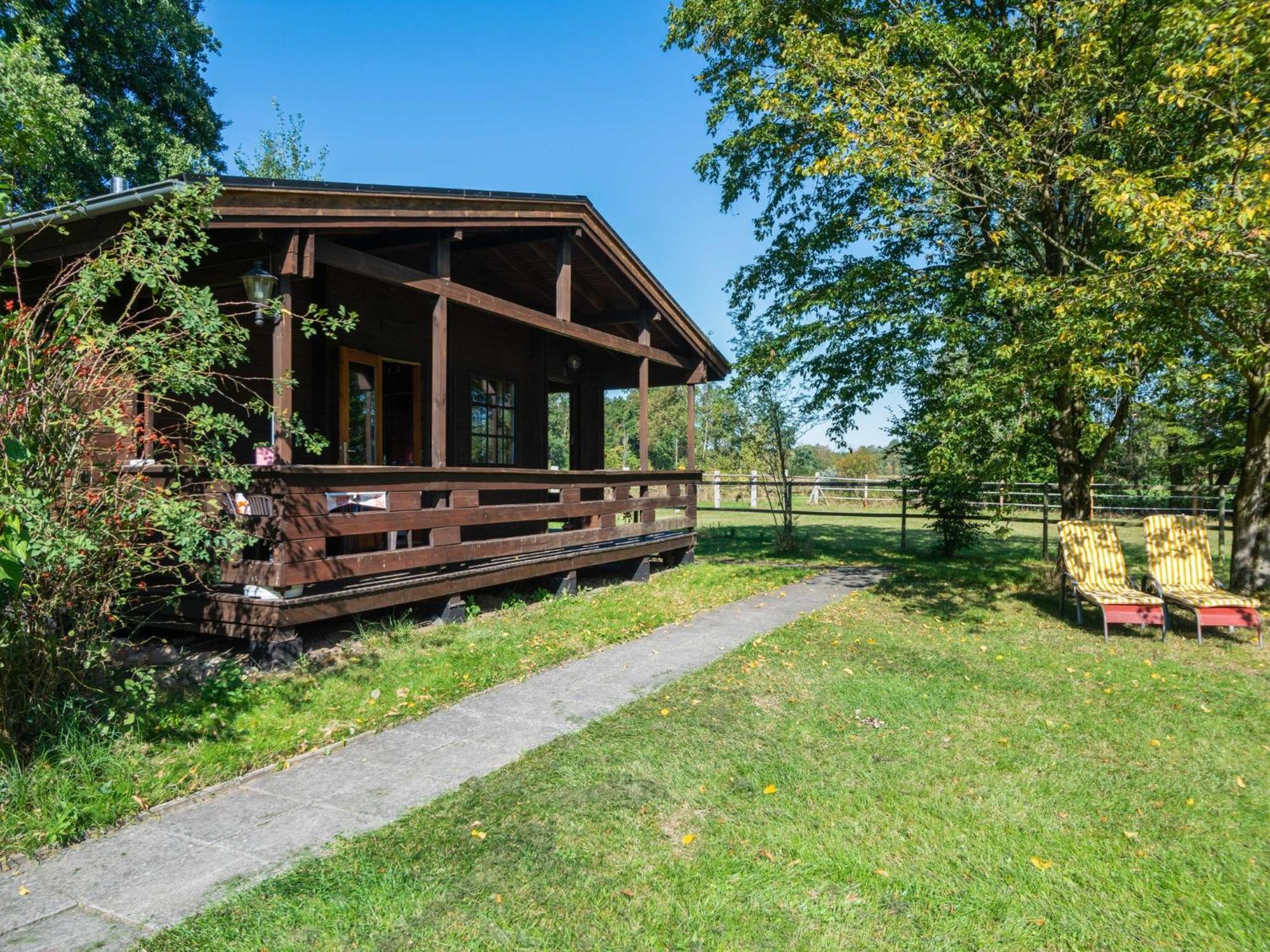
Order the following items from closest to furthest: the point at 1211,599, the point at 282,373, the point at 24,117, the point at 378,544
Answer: the point at 24,117 < the point at 282,373 < the point at 1211,599 < the point at 378,544

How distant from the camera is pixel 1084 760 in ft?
12.9

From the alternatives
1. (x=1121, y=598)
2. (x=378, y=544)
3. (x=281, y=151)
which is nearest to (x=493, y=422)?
(x=378, y=544)

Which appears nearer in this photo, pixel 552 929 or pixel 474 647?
pixel 552 929

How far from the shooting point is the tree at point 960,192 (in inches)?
293

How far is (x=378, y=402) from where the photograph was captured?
882 centimetres

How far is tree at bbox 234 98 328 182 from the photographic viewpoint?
2966 centimetres

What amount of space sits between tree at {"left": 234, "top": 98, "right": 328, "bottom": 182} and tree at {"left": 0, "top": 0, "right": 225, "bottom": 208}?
381 inches

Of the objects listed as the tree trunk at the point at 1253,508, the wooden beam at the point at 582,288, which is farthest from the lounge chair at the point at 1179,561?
the wooden beam at the point at 582,288

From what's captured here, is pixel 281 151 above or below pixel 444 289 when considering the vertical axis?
above

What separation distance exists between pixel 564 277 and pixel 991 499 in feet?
43.4

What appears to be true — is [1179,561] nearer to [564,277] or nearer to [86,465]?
[564,277]

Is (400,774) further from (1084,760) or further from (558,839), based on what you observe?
(1084,760)

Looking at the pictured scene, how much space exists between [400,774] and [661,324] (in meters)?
8.68

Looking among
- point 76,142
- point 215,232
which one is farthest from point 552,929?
point 76,142
